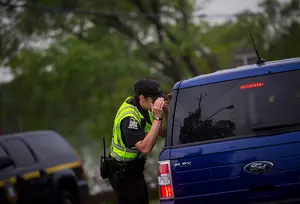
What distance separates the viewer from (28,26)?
101ft

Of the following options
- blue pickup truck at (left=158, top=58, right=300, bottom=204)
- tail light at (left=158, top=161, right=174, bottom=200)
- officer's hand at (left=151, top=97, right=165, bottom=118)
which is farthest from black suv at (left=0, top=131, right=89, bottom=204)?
blue pickup truck at (left=158, top=58, right=300, bottom=204)

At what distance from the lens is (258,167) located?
6.16m

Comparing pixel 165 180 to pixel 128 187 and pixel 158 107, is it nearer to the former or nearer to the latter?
pixel 128 187

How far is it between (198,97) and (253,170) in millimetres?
837

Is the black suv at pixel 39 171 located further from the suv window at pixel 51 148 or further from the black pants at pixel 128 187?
the black pants at pixel 128 187

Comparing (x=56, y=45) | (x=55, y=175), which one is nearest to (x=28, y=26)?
(x=56, y=45)

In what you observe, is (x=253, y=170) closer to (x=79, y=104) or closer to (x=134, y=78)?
(x=134, y=78)

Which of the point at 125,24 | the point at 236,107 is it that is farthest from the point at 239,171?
the point at 125,24

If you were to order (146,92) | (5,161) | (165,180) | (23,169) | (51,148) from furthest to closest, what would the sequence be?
(51,148) → (23,169) → (5,161) → (146,92) → (165,180)

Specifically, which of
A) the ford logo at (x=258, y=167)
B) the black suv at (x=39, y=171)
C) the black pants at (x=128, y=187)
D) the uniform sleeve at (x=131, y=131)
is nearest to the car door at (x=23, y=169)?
the black suv at (x=39, y=171)

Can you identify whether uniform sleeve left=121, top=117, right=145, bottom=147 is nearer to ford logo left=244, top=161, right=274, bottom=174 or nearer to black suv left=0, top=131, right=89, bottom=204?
ford logo left=244, top=161, right=274, bottom=174

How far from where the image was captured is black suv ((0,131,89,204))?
35.0 ft

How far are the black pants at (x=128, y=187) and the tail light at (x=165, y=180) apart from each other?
0.49 m

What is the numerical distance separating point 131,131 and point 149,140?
230 mm
